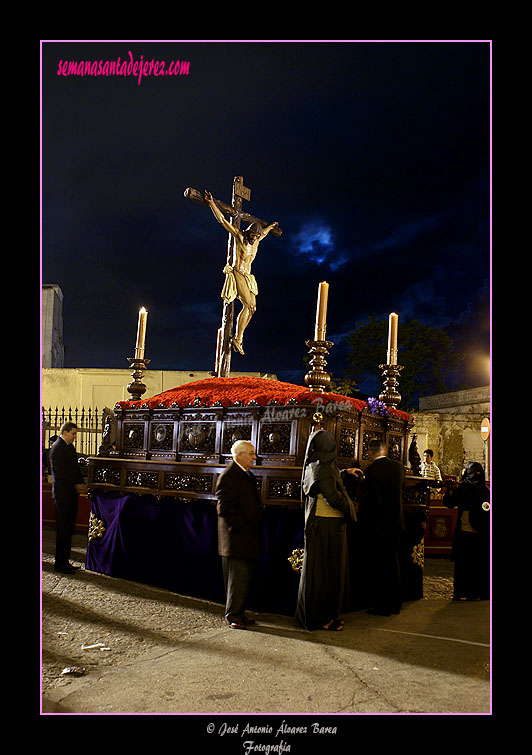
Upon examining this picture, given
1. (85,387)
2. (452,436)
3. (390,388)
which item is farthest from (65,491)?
(452,436)

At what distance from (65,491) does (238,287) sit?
3.67m

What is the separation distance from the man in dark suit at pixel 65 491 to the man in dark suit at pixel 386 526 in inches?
159

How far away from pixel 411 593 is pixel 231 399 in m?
3.23

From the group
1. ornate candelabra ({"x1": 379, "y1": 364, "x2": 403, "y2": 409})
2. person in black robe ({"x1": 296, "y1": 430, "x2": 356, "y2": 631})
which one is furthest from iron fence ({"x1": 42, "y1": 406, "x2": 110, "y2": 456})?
person in black robe ({"x1": 296, "y1": 430, "x2": 356, "y2": 631})

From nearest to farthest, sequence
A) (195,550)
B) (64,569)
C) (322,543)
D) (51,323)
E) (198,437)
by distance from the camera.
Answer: (322,543) → (195,550) → (198,437) → (64,569) → (51,323)

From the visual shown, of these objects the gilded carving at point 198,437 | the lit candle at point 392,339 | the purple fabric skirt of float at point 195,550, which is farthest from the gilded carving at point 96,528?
the lit candle at point 392,339

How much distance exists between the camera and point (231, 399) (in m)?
6.58

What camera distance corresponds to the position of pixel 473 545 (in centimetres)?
678

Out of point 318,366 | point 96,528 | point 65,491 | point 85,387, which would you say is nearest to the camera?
point 318,366

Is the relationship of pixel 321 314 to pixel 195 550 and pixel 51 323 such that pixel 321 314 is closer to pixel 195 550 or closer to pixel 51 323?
pixel 195 550

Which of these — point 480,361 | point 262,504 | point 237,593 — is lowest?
point 237,593

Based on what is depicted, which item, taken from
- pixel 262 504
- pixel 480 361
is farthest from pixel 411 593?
pixel 480 361

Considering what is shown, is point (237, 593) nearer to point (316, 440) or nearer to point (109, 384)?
point (316, 440)

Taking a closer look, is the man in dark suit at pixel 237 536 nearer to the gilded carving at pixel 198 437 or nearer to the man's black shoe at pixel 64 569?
the gilded carving at pixel 198 437
